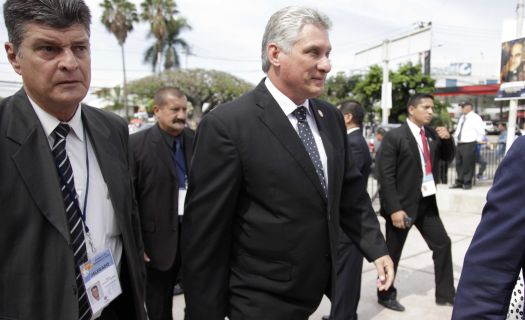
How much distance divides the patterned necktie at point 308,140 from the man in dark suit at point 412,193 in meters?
2.28

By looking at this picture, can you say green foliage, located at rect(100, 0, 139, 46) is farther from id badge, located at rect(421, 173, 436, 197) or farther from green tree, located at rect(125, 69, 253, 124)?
id badge, located at rect(421, 173, 436, 197)

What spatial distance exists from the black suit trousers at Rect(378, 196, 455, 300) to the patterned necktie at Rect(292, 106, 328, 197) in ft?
8.13

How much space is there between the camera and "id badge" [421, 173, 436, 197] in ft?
14.3

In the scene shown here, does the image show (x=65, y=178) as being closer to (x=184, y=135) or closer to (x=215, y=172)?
(x=215, y=172)

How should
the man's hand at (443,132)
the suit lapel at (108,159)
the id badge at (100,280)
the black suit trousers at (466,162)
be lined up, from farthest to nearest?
the black suit trousers at (466,162), the man's hand at (443,132), the suit lapel at (108,159), the id badge at (100,280)

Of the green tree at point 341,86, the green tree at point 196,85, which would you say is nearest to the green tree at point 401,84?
the green tree at point 341,86

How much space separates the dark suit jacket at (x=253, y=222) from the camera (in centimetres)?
201

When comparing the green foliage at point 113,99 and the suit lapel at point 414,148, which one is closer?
the suit lapel at point 414,148

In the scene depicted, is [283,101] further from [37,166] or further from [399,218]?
[399,218]

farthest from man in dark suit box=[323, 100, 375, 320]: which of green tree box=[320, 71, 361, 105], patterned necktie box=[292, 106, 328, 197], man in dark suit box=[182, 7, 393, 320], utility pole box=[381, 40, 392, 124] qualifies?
green tree box=[320, 71, 361, 105]

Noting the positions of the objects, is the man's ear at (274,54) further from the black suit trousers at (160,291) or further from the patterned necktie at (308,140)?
the black suit trousers at (160,291)

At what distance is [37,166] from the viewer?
1.58 metres

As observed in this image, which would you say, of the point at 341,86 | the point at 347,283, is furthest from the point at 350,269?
the point at 341,86

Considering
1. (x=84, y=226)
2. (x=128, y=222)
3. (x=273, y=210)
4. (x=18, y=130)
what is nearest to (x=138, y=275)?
(x=128, y=222)
